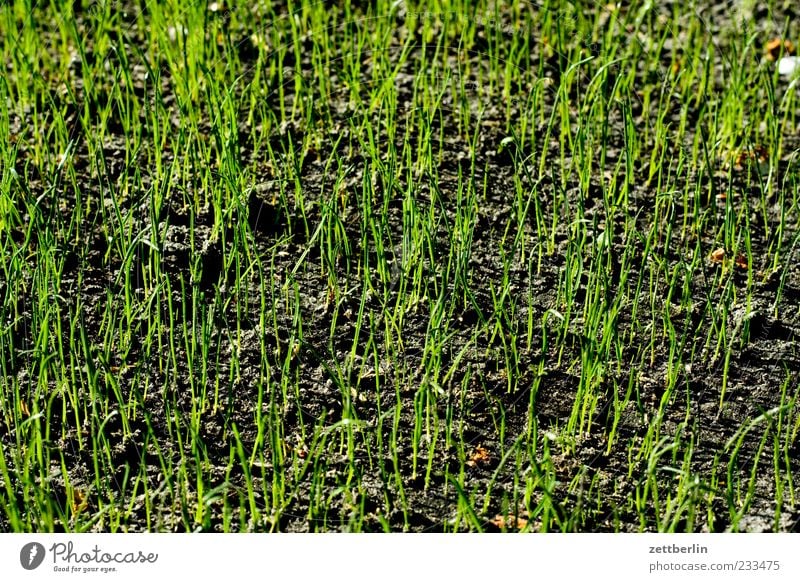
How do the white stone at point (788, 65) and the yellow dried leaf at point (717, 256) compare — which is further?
the white stone at point (788, 65)

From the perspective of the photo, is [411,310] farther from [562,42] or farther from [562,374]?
[562,42]

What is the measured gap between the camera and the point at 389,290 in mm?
2326

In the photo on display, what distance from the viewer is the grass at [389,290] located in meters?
2.06

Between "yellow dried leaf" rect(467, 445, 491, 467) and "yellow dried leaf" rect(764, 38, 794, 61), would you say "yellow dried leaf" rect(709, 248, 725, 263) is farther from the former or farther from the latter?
"yellow dried leaf" rect(764, 38, 794, 61)

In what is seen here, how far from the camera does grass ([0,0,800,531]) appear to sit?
2.06 metres

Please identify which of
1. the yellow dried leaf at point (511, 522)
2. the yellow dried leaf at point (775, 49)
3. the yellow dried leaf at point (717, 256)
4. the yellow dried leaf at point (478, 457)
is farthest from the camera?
the yellow dried leaf at point (775, 49)

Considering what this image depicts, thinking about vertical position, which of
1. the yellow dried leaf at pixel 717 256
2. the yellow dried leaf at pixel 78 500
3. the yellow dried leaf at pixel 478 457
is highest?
the yellow dried leaf at pixel 717 256

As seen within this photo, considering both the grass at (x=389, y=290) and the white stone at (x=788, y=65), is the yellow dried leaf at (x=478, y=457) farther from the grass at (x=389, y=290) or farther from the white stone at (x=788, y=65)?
the white stone at (x=788, y=65)

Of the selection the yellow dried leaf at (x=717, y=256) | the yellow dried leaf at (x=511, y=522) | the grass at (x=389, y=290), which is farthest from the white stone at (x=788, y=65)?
the yellow dried leaf at (x=511, y=522)

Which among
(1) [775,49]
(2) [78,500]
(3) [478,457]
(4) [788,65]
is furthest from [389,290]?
(1) [775,49]

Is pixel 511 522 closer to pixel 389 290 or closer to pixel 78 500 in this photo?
pixel 389 290
